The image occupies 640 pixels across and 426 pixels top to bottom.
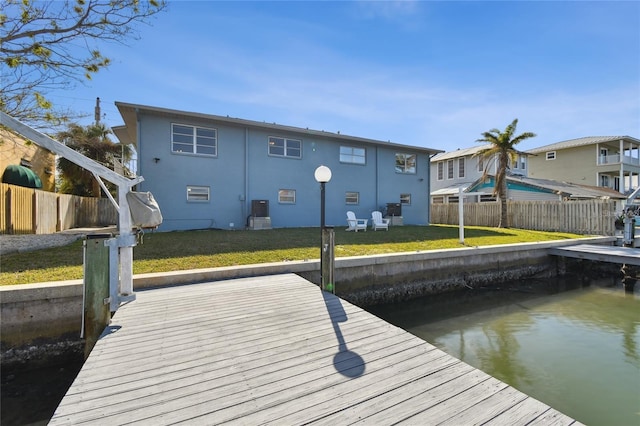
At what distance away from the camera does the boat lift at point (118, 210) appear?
11.7 ft

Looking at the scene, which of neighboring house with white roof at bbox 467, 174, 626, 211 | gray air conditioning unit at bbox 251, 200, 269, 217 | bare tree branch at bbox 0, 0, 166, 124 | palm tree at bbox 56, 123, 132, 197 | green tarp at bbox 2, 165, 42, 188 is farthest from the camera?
neighboring house with white roof at bbox 467, 174, 626, 211

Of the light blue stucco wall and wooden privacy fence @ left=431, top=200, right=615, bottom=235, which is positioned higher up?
the light blue stucco wall

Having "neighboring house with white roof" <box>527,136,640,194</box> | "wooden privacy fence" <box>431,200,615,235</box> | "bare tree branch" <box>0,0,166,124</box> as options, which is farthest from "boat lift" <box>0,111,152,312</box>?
"neighboring house with white roof" <box>527,136,640,194</box>

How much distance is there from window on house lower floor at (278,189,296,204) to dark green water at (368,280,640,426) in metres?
9.05

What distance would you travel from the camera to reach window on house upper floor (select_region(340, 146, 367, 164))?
1648cm

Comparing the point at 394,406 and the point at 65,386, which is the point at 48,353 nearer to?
the point at 65,386

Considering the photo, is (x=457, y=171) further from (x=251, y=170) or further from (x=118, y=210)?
(x=118, y=210)

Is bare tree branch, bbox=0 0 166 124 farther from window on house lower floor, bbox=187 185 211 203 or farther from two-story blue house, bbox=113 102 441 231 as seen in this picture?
window on house lower floor, bbox=187 185 211 203

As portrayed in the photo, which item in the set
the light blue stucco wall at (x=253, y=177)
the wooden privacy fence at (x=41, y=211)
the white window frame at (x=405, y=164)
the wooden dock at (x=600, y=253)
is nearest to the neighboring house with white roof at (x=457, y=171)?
the white window frame at (x=405, y=164)

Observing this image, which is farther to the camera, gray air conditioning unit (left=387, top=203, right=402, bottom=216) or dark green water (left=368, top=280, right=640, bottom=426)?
gray air conditioning unit (left=387, top=203, right=402, bottom=216)

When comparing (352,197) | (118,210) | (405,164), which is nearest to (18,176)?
(118,210)

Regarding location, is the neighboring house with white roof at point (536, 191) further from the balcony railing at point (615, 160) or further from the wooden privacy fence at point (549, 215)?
the balcony railing at point (615, 160)

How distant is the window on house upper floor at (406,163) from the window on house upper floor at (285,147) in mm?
6537

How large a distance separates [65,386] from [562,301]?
10.3 meters
